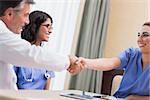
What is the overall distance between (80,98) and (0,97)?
333 mm

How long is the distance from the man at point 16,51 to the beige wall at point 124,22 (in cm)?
176

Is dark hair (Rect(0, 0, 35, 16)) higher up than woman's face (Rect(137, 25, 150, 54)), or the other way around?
dark hair (Rect(0, 0, 35, 16))

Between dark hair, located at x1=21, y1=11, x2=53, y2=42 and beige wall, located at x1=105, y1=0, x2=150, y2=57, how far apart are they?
126cm

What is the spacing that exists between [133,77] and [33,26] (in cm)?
83

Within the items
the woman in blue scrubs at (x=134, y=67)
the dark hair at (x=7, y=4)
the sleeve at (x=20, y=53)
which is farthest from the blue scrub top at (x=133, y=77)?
the dark hair at (x=7, y=4)

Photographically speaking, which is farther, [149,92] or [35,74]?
[35,74]

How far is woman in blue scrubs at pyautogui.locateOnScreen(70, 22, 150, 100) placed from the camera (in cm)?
170

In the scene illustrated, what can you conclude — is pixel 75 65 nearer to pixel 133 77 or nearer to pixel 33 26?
pixel 133 77

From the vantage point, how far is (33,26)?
6.73ft

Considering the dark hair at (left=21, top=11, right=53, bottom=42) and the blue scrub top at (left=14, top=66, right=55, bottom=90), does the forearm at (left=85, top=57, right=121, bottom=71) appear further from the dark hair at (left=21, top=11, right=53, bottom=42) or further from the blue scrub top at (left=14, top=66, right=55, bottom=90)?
the dark hair at (left=21, top=11, right=53, bottom=42)

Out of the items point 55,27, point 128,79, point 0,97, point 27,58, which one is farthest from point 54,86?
→ point 0,97

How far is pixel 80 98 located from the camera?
116 cm

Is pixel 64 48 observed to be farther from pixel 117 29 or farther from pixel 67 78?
pixel 117 29

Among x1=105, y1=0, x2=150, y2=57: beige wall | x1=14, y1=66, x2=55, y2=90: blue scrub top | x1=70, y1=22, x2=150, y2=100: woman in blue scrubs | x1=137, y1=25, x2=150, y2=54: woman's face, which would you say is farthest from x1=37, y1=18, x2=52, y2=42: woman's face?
x1=105, y1=0, x2=150, y2=57: beige wall
